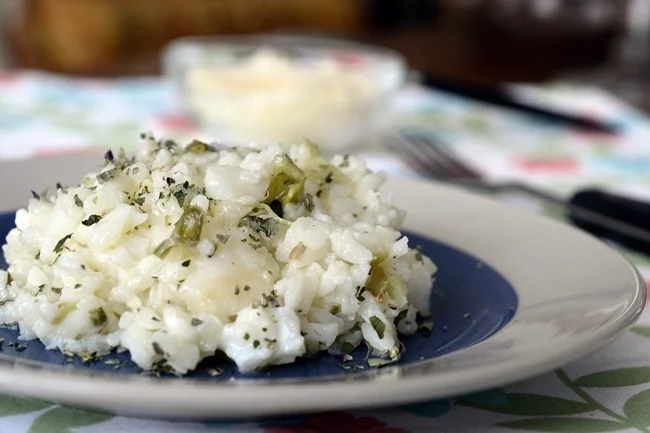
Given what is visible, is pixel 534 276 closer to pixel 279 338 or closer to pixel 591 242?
pixel 591 242

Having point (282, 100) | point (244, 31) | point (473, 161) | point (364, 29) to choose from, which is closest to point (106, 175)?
point (282, 100)

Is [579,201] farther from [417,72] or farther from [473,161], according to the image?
[417,72]

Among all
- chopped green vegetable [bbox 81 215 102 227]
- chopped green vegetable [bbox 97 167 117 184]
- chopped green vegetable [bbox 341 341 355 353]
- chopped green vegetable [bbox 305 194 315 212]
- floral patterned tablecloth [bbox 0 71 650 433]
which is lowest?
floral patterned tablecloth [bbox 0 71 650 433]

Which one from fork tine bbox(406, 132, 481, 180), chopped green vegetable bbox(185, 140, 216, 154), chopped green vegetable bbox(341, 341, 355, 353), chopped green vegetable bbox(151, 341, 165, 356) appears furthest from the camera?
fork tine bbox(406, 132, 481, 180)

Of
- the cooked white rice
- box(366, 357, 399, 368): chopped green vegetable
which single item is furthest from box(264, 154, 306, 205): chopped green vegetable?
box(366, 357, 399, 368): chopped green vegetable

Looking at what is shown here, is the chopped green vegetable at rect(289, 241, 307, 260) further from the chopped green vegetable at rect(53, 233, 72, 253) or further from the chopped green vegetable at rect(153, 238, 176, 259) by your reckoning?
the chopped green vegetable at rect(53, 233, 72, 253)

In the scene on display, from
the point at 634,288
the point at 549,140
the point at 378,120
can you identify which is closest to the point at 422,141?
the point at 378,120
